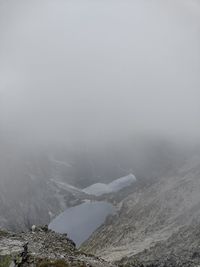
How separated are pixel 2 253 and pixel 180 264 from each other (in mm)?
118471

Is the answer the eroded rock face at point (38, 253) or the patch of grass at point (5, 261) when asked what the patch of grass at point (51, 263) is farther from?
the patch of grass at point (5, 261)

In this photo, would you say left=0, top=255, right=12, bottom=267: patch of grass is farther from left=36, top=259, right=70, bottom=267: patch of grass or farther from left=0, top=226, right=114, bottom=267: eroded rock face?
left=36, top=259, right=70, bottom=267: patch of grass

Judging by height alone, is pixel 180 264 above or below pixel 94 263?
below

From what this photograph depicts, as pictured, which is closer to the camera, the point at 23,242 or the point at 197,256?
the point at 23,242

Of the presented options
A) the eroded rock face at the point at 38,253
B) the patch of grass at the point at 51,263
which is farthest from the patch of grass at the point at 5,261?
the patch of grass at the point at 51,263

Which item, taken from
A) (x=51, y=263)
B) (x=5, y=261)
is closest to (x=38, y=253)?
(x=51, y=263)

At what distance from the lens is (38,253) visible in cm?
6431

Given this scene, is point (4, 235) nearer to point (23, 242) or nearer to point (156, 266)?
point (23, 242)

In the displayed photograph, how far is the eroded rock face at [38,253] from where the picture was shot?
192ft

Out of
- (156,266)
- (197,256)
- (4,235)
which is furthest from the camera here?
(197,256)

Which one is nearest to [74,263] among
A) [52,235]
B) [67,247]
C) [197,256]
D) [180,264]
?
[67,247]

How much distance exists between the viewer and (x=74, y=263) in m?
61.3

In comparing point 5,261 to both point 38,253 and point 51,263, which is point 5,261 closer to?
point 51,263

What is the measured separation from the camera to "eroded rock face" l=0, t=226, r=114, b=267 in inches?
2307
